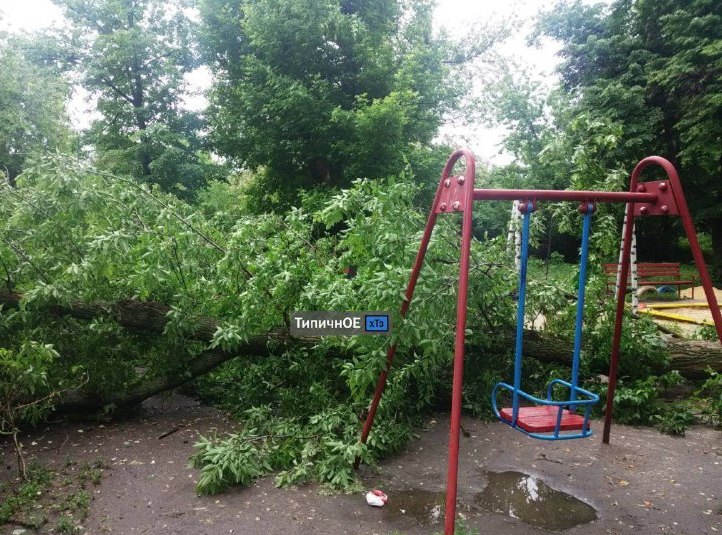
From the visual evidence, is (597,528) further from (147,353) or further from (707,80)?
(707,80)

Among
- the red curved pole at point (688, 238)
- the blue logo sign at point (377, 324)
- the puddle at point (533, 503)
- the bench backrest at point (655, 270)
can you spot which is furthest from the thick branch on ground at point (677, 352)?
the bench backrest at point (655, 270)

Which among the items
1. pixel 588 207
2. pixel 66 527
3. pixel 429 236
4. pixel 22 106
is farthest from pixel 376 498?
pixel 22 106

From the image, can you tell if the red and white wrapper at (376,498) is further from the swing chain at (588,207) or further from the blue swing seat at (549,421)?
the swing chain at (588,207)

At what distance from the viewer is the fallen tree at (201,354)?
16.7 ft

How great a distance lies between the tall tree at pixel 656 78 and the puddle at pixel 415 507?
28.3 feet

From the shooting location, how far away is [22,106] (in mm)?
17141

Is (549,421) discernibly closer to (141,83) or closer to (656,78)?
(656,78)

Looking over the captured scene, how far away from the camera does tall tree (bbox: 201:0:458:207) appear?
439 inches

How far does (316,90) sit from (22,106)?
1106cm

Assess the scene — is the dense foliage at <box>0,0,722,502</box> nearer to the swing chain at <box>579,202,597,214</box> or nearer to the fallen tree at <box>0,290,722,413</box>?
the fallen tree at <box>0,290,722,413</box>

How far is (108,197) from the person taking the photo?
4.91 metres

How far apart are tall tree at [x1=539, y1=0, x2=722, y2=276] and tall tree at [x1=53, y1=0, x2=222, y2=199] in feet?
29.3

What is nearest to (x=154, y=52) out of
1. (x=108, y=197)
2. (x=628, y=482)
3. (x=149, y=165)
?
(x=149, y=165)

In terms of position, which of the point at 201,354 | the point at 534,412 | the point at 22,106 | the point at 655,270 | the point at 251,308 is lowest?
the point at 201,354
